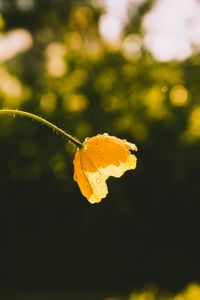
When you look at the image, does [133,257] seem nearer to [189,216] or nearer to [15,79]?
[189,216]

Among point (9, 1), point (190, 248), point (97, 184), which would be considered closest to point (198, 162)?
point (190, 248)

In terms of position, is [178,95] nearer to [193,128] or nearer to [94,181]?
[193,128]

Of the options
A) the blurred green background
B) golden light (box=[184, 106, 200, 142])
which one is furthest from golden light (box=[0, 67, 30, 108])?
golden light (box=[184, 106, 200, 142])

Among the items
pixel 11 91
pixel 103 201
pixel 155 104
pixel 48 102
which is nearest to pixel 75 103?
pixel 48 102

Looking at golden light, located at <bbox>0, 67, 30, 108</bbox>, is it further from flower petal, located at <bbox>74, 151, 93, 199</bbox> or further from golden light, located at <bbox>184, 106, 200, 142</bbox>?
flower petal, located at <bbox>74, 151, 93, 199</bbox>

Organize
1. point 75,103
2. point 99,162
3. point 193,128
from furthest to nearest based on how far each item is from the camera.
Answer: point 75,103 < point 193,128 < point 99,162
